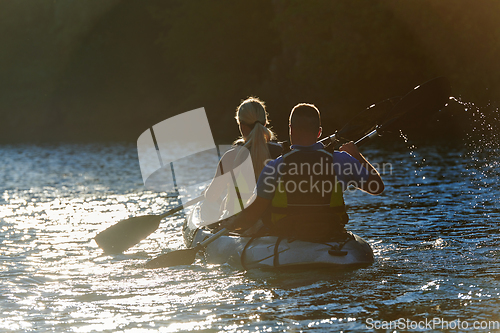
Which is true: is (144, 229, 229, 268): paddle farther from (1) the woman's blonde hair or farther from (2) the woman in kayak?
(1) the woman's blonde hair

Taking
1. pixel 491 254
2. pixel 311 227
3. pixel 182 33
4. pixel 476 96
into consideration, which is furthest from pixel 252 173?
pixel 182 33

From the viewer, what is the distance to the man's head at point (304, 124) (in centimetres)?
538

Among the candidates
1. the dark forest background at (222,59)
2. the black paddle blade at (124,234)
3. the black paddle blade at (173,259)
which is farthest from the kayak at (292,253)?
the dark forest background at (222,59)

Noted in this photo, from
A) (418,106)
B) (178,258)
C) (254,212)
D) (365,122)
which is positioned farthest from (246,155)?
(418,106)

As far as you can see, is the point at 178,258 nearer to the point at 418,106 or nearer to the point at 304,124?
the point at 304,124

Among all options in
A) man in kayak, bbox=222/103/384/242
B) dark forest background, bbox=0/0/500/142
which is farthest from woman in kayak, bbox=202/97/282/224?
dark forest background, bbox=0/0/500/142

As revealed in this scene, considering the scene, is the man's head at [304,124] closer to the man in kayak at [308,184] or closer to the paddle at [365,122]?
the man in kayak at [308,184]

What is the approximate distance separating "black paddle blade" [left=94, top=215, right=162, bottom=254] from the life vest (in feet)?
7.77

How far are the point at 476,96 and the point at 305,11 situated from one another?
1130cm

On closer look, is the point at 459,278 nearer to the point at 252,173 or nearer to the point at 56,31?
the point at 252,173

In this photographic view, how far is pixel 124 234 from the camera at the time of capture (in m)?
7.58

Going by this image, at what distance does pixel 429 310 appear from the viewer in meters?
4.73

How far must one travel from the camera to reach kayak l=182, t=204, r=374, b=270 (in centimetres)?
572

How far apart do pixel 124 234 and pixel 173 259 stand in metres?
1.15
